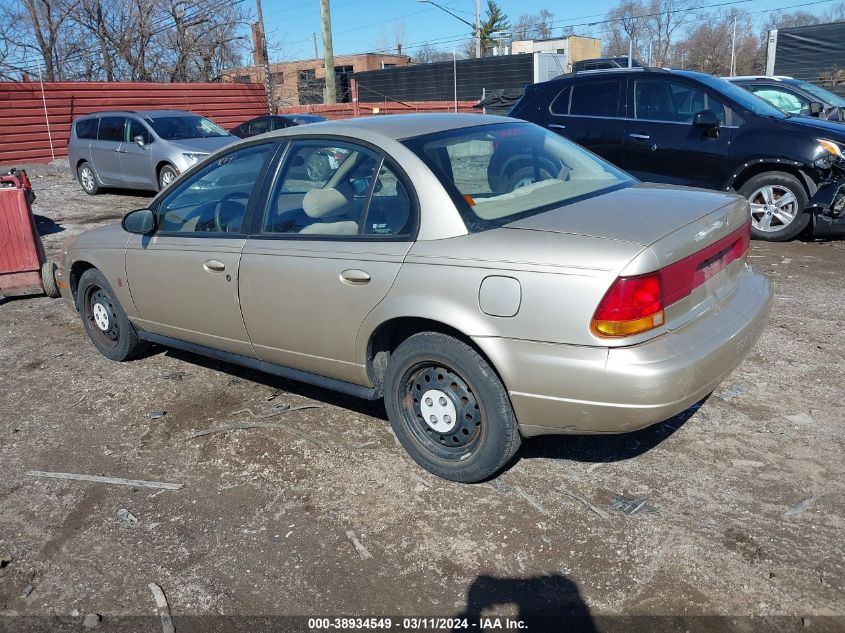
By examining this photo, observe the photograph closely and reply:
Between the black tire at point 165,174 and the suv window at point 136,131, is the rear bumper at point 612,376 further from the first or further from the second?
the suv window at point 136,131

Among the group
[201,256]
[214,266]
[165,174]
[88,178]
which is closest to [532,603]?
[214,266]

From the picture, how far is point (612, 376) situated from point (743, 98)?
21.3 feet

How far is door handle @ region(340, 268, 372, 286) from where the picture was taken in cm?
348

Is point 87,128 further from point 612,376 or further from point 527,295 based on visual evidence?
point 612,376

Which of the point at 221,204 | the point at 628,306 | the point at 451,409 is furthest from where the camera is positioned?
the point at 221,204

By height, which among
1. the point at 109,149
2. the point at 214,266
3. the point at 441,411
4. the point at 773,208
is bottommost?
the point at 441,411

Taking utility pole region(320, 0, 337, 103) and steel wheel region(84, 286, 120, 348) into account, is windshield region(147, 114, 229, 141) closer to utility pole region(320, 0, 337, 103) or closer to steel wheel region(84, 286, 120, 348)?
steel wheel region(84, 286, 120, 348)

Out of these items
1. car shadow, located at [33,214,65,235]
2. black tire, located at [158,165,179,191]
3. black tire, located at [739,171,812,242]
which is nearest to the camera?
black tire, located at [739,171,812,242]

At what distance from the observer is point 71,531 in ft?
11.0

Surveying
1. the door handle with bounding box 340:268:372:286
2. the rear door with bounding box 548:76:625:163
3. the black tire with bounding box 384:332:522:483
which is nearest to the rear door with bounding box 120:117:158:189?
the rear door with bounding box 548:76:625:163

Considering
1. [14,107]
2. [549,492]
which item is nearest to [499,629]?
[549,492]

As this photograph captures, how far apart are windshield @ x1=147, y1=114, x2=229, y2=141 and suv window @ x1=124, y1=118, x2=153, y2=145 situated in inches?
6.4

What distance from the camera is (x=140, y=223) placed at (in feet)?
15.0

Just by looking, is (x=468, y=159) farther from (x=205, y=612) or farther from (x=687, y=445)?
(x=205, y=612)
